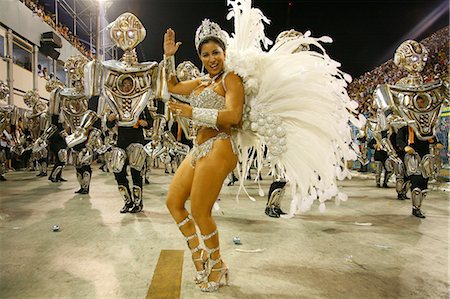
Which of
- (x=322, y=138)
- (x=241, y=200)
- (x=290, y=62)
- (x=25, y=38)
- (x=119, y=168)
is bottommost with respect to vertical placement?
(x=241, y=200)

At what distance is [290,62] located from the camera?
2.32m

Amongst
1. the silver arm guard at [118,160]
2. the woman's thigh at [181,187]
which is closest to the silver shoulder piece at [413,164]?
the woman's thigh at [181,187]

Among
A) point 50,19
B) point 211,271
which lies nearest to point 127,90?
point 211,271

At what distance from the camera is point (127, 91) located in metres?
4.47

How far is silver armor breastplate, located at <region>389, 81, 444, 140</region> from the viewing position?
464cm

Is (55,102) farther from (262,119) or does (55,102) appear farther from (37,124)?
(262,119)

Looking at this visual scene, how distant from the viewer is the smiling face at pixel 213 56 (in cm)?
235

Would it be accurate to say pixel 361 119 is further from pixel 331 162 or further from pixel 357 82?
pixel 357 82

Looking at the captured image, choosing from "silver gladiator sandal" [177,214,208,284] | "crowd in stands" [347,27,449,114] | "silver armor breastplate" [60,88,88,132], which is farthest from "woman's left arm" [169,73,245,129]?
"crowd in stands" [347,27,449,114]

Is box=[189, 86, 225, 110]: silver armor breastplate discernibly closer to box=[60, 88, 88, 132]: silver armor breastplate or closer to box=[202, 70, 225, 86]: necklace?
box=[202, 70, 225, 86]: necklace

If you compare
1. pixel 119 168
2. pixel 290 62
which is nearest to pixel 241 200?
pixel 119 168

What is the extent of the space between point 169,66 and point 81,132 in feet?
10.5

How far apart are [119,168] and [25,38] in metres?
15.3

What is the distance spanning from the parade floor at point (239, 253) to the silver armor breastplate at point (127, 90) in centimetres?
142
